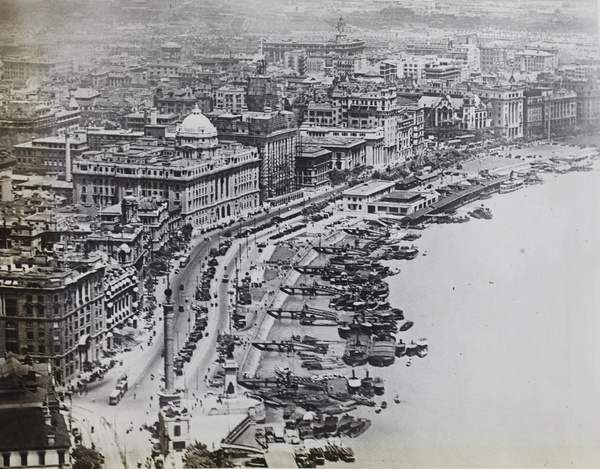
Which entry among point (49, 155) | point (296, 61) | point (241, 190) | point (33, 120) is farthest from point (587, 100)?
point (49, 155)

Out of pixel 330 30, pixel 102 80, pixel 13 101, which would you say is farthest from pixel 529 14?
pixel 13 101

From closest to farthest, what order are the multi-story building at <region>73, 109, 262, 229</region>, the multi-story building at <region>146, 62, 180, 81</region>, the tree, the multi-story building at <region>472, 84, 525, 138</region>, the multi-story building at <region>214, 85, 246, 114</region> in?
the tree → the multi-story building at <region>73, 109, 262, 229</region> → the multi-story building at <region>214, 85, 246, 114</region> → the multi-story building at <region>146, 62, 180, 81</region> → the multi-story building at <region>472, 84, 525, 138</region>

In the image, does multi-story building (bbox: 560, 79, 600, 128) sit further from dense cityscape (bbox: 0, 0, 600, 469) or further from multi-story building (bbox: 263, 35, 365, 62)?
multi-story building (bbox: 263, 35, 365, 62)

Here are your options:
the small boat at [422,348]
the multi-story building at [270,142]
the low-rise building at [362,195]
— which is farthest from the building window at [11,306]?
the multi-story building at [270,142]

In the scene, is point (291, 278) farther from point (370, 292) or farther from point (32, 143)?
point (32, 143)

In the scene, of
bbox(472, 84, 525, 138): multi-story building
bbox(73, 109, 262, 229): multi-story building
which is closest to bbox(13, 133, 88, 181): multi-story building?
bbox(73, 109, 262, 229): multi-story building

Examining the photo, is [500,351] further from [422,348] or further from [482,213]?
[482,213]

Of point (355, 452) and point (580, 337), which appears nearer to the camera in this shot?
point (355, 452)
